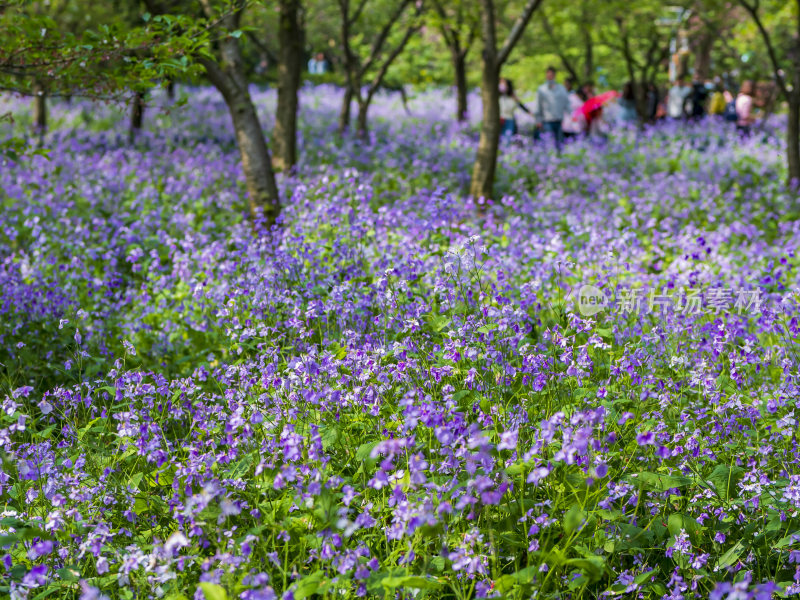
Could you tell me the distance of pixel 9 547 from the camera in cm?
304

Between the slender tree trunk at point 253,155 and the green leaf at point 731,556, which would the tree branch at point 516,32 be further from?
the green leaf at point 731,556

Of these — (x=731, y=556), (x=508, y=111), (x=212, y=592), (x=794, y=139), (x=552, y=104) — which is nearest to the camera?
(x=212, y=592)

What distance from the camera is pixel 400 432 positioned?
346cm

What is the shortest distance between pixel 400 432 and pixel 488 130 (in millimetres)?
7703

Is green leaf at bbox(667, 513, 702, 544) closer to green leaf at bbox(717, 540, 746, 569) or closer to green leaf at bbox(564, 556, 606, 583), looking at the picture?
green leaf at bbox(717, 540, 746, 569)

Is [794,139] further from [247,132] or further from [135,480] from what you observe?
[135,480]

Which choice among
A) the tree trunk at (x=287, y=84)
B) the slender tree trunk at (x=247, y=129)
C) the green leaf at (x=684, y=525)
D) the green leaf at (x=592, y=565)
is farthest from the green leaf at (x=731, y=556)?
the tree trunk at (x=287, y=84)

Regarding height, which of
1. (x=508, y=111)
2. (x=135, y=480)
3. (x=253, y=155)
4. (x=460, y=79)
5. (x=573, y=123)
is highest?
(x=460, y=79)

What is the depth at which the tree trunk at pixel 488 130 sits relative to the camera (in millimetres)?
10156

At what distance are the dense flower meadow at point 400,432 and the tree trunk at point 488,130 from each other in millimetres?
3104

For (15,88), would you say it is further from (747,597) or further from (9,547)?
(747,597)

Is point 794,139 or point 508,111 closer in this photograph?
point 794,139

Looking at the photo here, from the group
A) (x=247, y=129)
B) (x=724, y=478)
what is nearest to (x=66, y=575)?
(x=724, y=478)

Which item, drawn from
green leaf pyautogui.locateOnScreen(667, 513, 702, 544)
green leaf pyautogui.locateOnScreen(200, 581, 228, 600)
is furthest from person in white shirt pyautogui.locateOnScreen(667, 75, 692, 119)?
green leaf pyautogui.locateOnScreen(200, 581, 228, 600)
